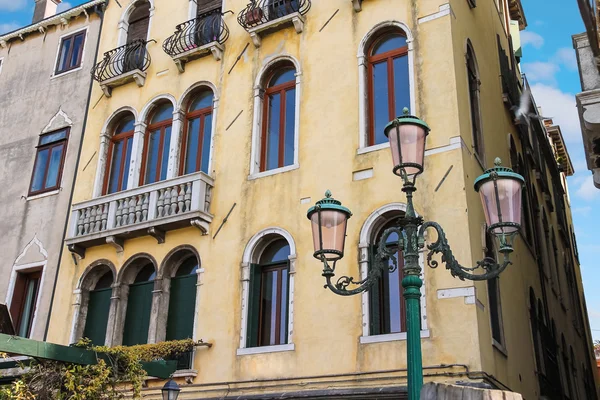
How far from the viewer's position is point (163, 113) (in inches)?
631

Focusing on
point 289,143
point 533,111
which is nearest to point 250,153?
point 289,143

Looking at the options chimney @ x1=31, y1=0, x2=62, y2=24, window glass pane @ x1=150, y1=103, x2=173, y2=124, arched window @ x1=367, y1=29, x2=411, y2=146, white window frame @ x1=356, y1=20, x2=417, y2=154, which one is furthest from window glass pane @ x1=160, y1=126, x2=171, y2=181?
chimney @ x1=31, y1=0, x2=62, y2=24

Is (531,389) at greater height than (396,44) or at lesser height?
lesser

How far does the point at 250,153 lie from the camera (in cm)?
1388

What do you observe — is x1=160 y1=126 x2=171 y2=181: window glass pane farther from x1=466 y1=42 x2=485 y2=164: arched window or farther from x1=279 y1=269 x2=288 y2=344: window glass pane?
x1=466 y1=42 x2=485 y2=164: arched window

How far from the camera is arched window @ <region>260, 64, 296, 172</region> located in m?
13.8

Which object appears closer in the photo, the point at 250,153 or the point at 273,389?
the point at 273,389

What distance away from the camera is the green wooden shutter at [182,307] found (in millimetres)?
13334

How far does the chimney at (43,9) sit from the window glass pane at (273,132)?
1030 centimetres

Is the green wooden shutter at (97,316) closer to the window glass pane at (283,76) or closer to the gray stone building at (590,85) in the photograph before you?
the window glass pane at (283,76)

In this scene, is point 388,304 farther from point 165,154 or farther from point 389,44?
point 165,154

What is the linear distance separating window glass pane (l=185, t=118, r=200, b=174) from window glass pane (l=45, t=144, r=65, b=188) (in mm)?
3907

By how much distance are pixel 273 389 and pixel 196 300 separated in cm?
254

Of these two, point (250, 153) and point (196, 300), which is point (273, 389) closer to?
point (196, 300)
